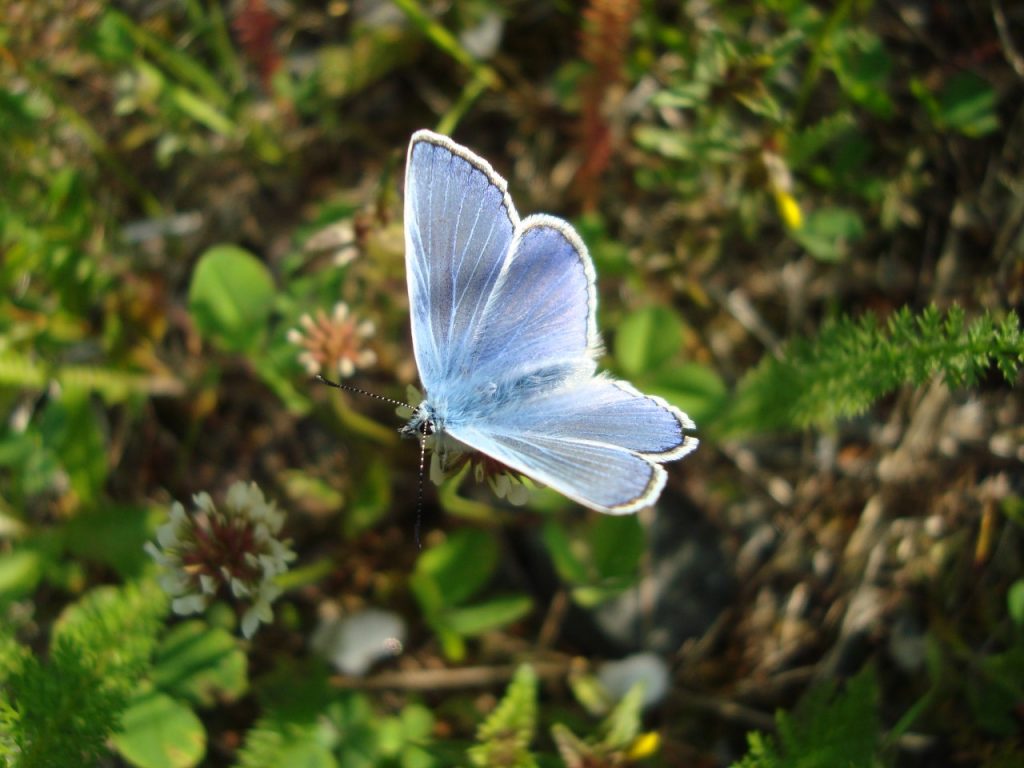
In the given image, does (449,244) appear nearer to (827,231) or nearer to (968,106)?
(827,231)

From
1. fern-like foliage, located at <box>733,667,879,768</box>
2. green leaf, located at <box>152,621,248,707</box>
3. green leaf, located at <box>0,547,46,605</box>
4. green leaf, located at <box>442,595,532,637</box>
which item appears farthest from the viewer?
green leaf, located at <box>0,547,46,605</box>

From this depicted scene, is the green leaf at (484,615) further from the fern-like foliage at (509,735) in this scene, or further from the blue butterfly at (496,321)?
the blue butterfly at (496,321)

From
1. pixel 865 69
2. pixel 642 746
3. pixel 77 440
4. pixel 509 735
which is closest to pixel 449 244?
pixel 509 735

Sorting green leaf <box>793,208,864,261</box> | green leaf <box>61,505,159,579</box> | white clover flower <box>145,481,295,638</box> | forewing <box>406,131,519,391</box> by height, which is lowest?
green leaf <box>61,505,159,579</box>

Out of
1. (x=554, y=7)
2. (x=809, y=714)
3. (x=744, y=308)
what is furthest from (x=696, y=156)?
(x=809, y=714)

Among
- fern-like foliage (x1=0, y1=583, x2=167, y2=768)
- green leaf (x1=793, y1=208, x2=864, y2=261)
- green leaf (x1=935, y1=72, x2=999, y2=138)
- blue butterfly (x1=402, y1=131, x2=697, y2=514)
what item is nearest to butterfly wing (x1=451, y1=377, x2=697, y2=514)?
blue butterfly (x1=402, y1=131, x2=697, y2=514)

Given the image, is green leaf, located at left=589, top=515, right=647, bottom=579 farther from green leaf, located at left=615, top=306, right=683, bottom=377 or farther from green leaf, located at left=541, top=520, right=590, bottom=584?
green leaf, located at left=615, top=306, right=683, bottom=377
